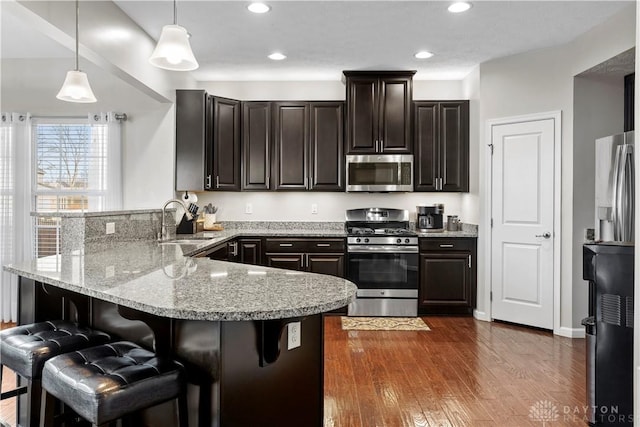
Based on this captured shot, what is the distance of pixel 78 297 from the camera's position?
83.5 inches

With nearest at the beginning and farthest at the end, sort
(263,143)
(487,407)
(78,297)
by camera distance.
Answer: (78,297) < (487,407) < (263,143)

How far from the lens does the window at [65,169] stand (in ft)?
14.7

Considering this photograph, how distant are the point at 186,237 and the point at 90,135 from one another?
1591mm

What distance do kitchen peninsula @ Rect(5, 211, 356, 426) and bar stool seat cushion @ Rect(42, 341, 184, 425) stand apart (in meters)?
0.11

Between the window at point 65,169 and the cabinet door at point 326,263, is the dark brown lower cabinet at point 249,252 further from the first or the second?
the window at point 65,169

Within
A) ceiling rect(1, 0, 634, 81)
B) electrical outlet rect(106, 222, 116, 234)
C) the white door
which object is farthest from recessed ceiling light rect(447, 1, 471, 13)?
electrical outlet rect(106, 222, 116, 234)

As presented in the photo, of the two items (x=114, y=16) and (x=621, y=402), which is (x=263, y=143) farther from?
(x=621, y=402)

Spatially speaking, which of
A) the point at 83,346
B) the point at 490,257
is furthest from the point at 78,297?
the point at 490,257

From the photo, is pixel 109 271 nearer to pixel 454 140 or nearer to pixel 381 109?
pixel 381 109

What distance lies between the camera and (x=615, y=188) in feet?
10.9

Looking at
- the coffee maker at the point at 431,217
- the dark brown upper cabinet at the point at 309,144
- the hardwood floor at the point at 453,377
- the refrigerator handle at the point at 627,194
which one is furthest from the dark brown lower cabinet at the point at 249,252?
the refrigerator handle at the point at 627,194

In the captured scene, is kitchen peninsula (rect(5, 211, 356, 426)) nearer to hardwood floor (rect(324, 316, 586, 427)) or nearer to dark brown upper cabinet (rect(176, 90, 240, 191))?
hardwood floor (rect(324, 316, 586, 427))

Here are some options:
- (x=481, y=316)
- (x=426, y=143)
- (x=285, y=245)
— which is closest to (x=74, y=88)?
(x=285, y=245)

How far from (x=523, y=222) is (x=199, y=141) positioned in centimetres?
342
